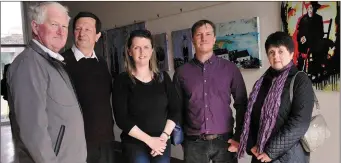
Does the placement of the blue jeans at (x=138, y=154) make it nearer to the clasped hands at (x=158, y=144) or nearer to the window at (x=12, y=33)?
the clasped hands at (x=158, y=144)

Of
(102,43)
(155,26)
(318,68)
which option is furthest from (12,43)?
(318,68)

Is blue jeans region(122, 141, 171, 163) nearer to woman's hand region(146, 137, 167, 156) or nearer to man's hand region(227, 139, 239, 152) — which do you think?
woman's hand region(146, 137, 167, 156)

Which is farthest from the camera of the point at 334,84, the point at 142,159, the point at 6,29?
the point at 6,29

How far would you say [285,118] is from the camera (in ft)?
5.00

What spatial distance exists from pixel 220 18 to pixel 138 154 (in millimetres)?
2153

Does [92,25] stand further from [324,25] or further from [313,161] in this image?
[313,161]

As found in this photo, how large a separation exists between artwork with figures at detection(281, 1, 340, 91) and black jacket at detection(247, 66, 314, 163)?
121 centimetres

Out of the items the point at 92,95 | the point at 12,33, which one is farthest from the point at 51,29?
the point at 12,33

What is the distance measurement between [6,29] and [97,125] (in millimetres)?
7324

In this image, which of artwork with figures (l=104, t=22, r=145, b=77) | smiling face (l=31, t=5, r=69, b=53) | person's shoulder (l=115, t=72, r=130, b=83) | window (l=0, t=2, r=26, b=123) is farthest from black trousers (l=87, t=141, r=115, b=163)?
window (l=0, t=2, r=26, b=123)

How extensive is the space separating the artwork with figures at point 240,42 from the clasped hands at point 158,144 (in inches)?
65.7

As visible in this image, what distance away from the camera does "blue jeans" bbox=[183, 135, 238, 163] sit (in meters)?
1.86

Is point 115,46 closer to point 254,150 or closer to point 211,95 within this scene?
point 211,95

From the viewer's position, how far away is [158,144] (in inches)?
68.1
